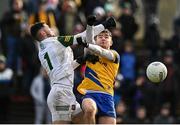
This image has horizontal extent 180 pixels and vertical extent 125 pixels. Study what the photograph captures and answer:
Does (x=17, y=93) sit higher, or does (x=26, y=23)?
(x=26, y=23)

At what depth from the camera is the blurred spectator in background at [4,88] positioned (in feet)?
71.4

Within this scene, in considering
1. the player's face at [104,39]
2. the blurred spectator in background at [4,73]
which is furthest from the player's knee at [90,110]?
the blurred spectator in background at [4,73]

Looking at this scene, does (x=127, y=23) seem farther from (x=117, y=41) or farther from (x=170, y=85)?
(x=170, y=85)

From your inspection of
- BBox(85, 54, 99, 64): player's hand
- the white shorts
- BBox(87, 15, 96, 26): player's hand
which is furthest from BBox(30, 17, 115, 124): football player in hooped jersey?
BBox(87, 15, 96, 26): player's hand

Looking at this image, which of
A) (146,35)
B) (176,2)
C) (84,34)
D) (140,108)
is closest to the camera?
(84,34)

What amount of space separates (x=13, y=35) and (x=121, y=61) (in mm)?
3068

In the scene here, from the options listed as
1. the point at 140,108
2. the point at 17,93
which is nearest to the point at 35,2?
the point at 17,93

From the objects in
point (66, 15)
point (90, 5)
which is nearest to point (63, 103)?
point (90, 5)

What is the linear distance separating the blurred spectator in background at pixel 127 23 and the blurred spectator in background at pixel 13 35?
2.82 meters

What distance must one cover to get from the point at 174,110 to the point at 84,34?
749cm

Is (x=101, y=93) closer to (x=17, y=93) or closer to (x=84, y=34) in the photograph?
(x=84, y=34)

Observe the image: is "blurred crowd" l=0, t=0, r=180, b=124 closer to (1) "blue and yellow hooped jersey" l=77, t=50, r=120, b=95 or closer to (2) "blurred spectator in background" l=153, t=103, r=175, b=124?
(2) "blurred spectator in background" l=153, t=103, r=175, b=124

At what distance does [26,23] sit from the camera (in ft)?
76.4

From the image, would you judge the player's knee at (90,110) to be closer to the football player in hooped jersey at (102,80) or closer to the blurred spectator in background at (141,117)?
the football player in hooped jersey at (102,80)
